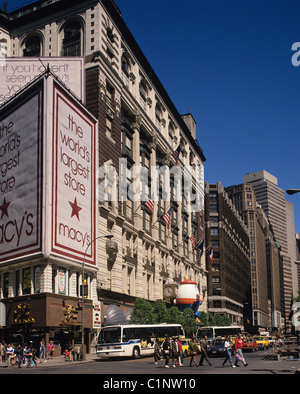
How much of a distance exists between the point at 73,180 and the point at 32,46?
24.6 metres

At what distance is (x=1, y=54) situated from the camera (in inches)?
2571

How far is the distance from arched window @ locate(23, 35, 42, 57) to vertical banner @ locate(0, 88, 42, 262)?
14.2 m

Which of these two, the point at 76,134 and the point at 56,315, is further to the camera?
the point at 76,134

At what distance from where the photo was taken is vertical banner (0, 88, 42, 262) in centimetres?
4738

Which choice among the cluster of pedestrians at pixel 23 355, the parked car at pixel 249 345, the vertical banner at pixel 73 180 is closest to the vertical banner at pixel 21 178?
the vertical banner at pixel 73 180

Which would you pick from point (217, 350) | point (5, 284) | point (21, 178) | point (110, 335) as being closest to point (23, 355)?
point (110, 335)

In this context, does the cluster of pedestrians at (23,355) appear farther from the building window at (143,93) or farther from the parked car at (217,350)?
the building window at (143,93)

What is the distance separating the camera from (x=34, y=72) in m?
57.6

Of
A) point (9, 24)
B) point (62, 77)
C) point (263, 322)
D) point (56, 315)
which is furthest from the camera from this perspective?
point (263, 322)

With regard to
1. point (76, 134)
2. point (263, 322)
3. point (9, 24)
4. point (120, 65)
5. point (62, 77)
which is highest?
point (9, 24)

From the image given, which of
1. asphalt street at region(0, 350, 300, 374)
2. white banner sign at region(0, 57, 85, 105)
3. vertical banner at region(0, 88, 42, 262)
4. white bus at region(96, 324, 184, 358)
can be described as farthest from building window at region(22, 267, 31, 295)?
white banner sign at region(0, 57, 85, 105)

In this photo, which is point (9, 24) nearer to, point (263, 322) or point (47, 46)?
point (47, 46)
